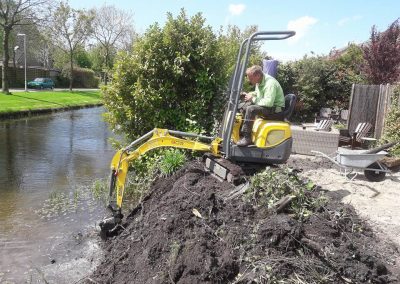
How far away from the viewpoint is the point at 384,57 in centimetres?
1962

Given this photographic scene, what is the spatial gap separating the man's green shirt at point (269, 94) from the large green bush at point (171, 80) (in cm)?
309

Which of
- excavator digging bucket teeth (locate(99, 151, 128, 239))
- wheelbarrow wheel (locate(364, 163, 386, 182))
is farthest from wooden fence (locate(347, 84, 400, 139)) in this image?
excavator digging bucket teeth (locate(99, 151, 128, 239))

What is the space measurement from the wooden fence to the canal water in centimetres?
882

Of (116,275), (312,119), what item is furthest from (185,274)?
(312,119)

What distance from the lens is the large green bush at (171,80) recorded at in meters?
9.91

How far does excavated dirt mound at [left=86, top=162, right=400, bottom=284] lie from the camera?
4555mm

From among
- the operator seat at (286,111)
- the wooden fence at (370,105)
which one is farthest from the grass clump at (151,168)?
the wooden fence at (370,105)

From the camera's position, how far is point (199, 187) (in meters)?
6.68

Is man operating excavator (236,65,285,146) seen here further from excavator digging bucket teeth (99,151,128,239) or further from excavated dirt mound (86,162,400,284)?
excavator digging bucket teeth (99,151,128,239)

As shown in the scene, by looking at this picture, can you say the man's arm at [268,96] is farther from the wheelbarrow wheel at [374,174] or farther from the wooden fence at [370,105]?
the wooden fence at [370,105]

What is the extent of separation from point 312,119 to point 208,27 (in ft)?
36.0

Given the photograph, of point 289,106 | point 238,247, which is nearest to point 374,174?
point 289,106

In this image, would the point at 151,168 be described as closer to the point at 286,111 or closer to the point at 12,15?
the point at 286,111

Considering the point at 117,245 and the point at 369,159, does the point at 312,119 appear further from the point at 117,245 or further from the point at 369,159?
the point at 117,245
